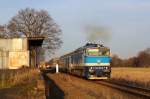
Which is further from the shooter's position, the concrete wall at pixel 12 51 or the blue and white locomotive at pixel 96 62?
the concrete wall at pixel 12 51

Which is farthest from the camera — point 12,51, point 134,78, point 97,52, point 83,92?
point 12,51

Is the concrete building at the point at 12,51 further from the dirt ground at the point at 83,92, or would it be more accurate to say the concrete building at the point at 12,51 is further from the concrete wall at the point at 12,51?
the dirt ground at the point at 83,92

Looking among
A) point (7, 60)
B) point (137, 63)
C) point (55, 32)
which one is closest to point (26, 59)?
point (7, 60)

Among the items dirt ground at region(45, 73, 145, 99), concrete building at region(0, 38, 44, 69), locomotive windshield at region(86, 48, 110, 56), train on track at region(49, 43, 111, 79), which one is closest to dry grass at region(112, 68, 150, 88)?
train on track at region(49, 43, 111, 79)

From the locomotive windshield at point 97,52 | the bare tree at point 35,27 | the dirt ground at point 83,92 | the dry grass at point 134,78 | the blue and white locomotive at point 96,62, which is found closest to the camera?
the dirt ground at point 83,92

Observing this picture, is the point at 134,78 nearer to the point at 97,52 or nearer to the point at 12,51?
the point at 97,52

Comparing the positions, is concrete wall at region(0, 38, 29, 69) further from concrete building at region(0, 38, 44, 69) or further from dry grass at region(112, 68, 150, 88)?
dry grass at region(112, 68, 150, 88)

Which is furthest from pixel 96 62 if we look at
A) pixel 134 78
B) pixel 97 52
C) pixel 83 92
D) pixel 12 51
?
pixel 83 92

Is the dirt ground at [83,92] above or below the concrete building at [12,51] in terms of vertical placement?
below

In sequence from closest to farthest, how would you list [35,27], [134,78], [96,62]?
[96,62] < [134,78] < [35,27]

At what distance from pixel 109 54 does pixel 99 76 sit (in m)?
2.38

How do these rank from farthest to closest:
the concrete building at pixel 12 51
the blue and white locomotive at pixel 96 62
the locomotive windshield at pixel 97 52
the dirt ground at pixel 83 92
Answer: the concrete building at pixel 12 51
the locomotive windshield at pixel 97 52
the blue and white locomotive at pixel 96 62
the dirt ground at pixel 83 92

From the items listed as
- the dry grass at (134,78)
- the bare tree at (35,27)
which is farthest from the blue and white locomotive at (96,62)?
the bare tree at (35,27)

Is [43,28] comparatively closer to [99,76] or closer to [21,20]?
[21,20]
